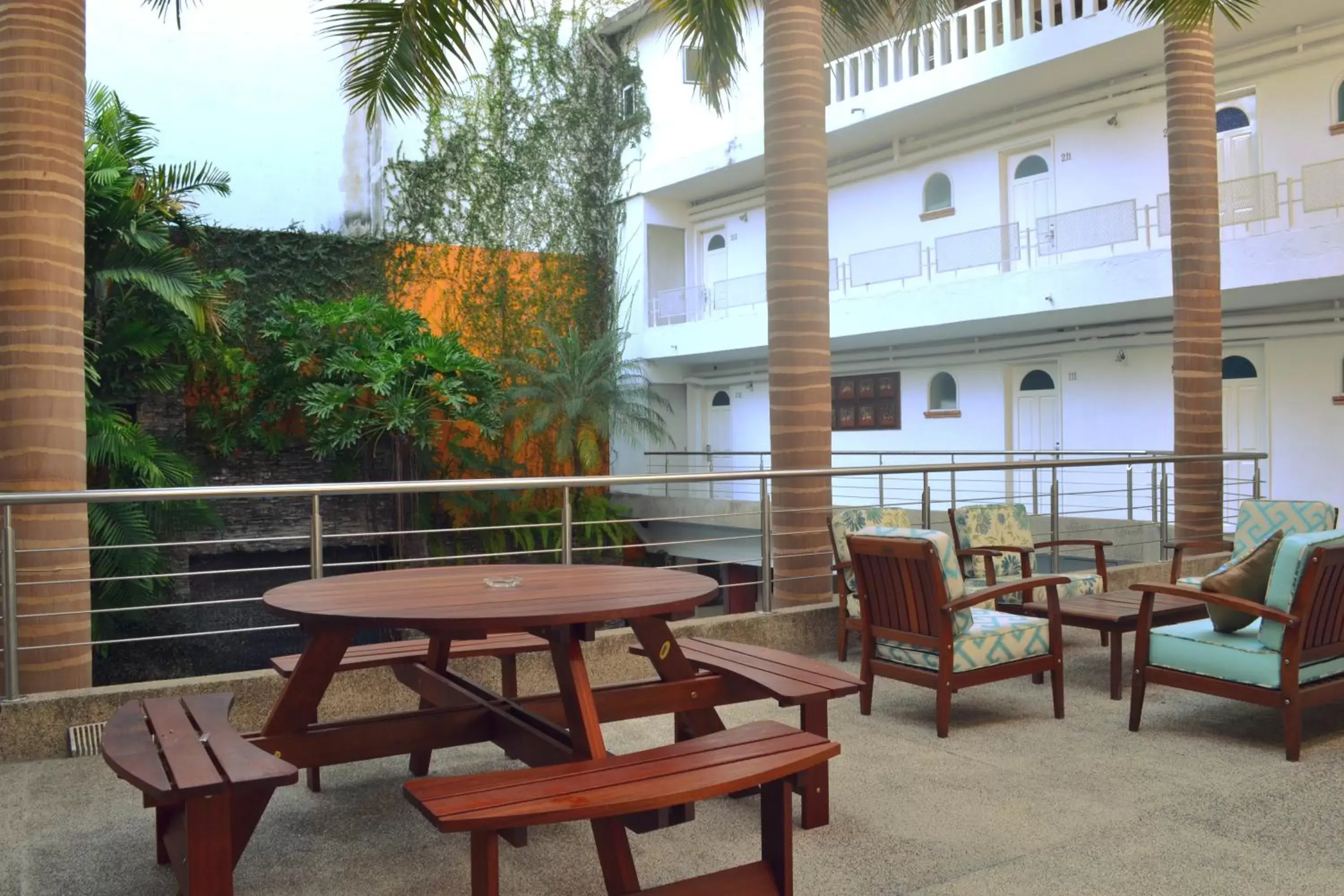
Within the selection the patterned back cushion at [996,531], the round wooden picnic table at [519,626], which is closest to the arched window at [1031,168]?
the patterned back cushion at [996,531]

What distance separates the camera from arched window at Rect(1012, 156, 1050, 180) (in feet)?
52.5

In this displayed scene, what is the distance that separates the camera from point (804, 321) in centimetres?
740

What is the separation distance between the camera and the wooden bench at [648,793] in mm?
2469

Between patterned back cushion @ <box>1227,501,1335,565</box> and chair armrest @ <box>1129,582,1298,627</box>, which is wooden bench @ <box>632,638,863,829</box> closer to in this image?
chair armrest @ <box>1129,582,1298,627</box>

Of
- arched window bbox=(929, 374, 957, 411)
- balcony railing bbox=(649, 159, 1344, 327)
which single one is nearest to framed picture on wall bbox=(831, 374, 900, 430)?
arched window bbox=(929, 374, 957, 411)

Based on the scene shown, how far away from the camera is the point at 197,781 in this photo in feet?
8.57

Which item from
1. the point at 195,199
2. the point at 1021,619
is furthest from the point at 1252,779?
the point at 195,199

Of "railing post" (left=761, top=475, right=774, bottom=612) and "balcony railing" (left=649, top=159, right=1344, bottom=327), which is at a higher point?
"balcony railing" (left=649, top=159, right=1344, bottom=327)

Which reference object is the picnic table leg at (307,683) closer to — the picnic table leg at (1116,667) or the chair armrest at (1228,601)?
the chair armrest at (1228,601)

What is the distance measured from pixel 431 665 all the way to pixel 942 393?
50.1 feet

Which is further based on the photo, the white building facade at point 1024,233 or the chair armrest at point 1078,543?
the white building facade at point 1024,233

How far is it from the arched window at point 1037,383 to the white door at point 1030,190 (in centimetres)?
208

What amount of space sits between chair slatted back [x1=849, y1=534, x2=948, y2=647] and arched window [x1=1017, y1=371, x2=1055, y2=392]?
40.4 feet

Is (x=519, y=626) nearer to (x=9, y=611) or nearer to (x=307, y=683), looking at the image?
(x=307, y=683)
